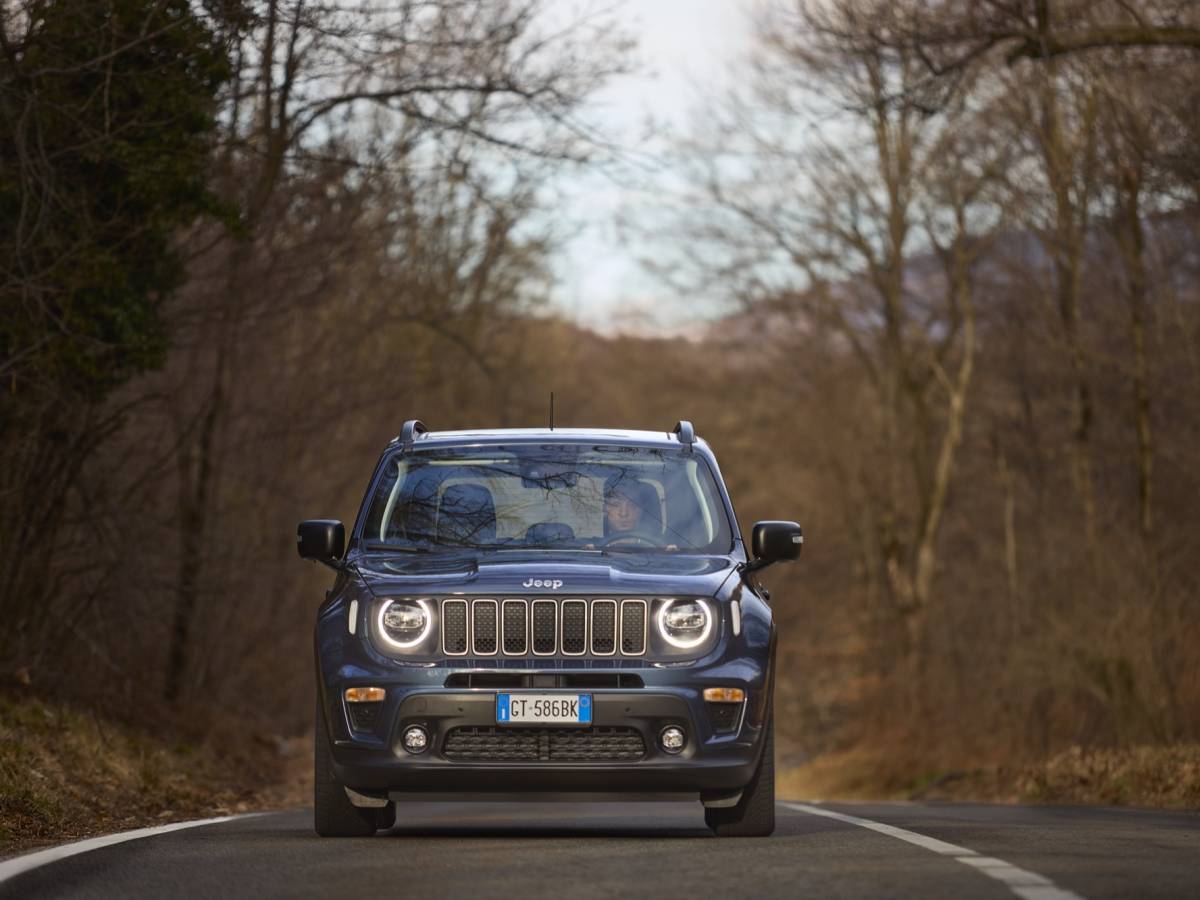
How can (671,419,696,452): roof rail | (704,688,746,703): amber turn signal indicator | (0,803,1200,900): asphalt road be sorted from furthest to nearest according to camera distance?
(671,419,696,452): roof rail, (704,688,746,703): amber turn signal indicator, (0,803,1200,900): asphalt road

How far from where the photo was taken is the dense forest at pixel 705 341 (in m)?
16.7

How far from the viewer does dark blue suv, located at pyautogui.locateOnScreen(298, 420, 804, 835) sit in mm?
9453

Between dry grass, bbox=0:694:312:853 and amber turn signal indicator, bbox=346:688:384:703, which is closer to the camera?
amber turn signal indicator, bbox=346:688:384:703

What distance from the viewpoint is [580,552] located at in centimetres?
1036

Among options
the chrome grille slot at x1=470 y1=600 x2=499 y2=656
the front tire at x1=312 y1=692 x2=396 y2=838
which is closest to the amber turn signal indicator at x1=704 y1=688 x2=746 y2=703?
the chrome grille slot at x1=470 y1=600 x2=499 y2=656

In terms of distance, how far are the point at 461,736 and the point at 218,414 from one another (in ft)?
52.6

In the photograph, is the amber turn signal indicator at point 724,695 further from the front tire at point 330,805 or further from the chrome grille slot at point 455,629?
the front tire at point 330,805

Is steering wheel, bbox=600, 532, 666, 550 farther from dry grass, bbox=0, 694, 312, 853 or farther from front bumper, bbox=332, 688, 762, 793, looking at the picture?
dry grass, bbox=0, 694, 312, 853

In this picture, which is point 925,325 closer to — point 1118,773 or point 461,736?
point 1118,773

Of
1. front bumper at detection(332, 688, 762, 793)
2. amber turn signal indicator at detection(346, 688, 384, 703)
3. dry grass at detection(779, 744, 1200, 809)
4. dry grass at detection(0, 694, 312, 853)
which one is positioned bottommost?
dry grass at detection(779, 744, 1200, 809)

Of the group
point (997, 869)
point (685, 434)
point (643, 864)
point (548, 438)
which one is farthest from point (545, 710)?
point (685, 434)

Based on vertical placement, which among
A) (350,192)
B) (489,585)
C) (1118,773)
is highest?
(350,192)

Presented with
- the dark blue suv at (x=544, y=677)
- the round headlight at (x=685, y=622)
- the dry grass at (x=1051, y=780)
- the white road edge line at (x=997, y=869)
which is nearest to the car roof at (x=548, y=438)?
the dark blue suv at (x=544, y=677)

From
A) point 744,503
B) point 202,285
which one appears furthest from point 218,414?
point 744,503
